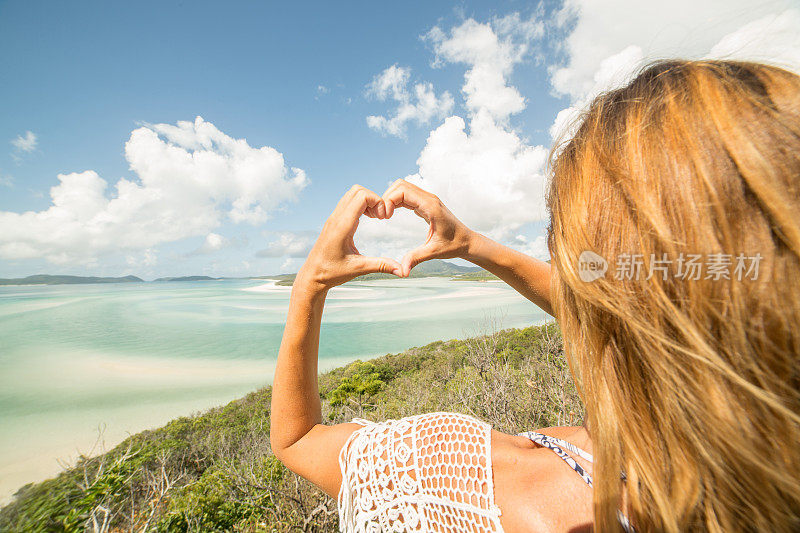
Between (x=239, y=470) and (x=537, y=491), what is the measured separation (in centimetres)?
548

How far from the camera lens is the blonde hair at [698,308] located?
1.66 ft

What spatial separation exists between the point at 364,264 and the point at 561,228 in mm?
569

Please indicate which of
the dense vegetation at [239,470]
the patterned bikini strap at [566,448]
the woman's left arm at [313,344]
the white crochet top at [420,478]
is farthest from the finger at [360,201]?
the dense vegetation at [239,470]

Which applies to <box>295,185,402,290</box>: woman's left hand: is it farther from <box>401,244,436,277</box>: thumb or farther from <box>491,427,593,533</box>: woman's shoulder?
<box>491,427,593,533</box>: woman's shoulder

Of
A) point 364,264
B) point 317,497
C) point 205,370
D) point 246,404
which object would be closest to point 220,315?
point 205,370

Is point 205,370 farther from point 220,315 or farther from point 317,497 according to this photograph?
point 220,315

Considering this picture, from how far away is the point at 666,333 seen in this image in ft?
1.85
